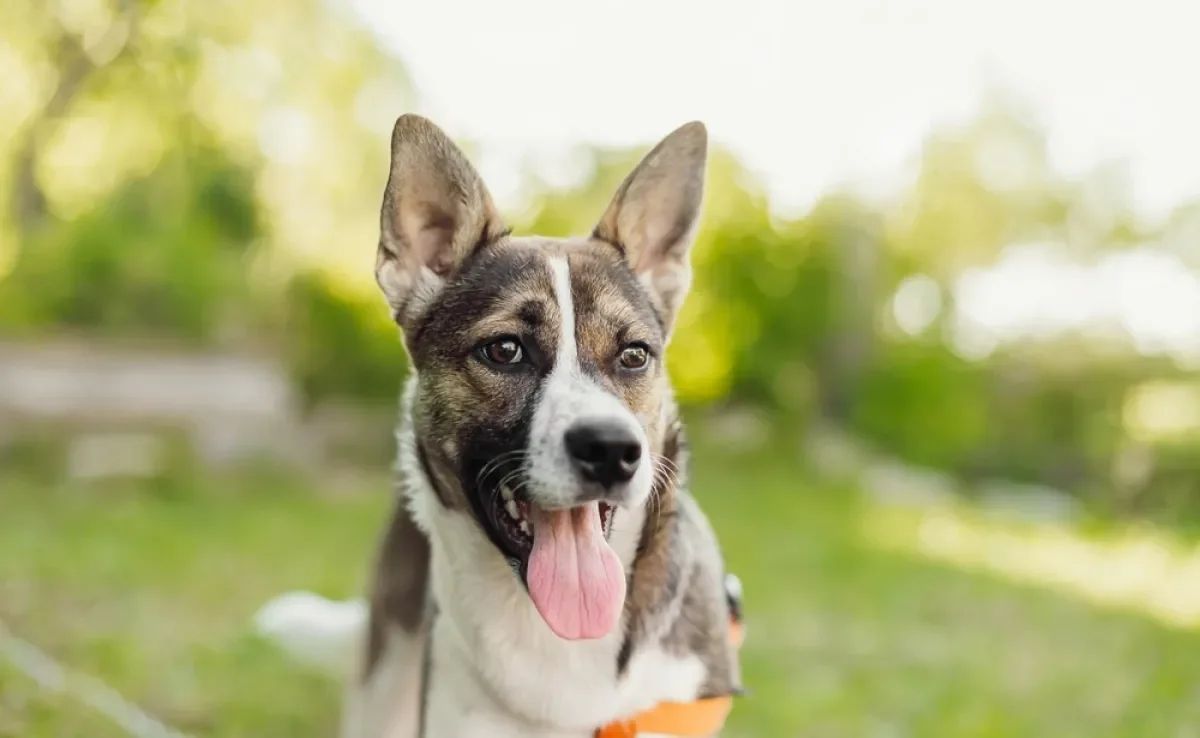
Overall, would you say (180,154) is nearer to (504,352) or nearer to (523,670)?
(504,352)

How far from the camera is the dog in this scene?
8.05 ft

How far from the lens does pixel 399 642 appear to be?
321 cm

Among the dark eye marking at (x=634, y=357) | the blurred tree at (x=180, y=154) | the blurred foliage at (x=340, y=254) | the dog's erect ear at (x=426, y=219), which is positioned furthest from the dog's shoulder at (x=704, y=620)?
the blurred tree at (x=180, y=154)

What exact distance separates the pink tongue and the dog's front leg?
78cm

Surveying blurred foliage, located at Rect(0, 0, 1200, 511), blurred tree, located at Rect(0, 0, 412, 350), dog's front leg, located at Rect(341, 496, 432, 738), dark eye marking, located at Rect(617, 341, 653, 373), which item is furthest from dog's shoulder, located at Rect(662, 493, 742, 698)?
blurred tree, located at Rect(0, 0, 412, 350)

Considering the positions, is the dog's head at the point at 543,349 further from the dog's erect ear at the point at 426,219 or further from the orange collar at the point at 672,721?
the orange collar at the point at 672,721

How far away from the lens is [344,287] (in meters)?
13.4

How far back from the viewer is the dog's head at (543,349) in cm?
239

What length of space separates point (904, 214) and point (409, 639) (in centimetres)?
1598

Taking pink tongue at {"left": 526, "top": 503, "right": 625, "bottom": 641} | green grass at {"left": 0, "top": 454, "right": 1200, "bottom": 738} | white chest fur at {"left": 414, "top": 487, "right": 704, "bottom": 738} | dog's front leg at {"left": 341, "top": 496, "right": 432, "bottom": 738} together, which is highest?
pink tongue at {"left": 526, "top": 503, "right": 625, "bottom": 641}

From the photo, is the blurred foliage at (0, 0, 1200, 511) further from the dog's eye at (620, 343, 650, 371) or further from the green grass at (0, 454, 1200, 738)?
the dog's eye at (620, 343, 650, 371)

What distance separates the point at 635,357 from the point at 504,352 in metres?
0.34

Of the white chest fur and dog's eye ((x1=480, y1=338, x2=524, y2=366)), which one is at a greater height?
dog's eye ((x1=480, y1=338, x2=524, y2=366))

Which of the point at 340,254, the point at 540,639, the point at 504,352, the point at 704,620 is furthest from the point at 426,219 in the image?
the point at 340,254
